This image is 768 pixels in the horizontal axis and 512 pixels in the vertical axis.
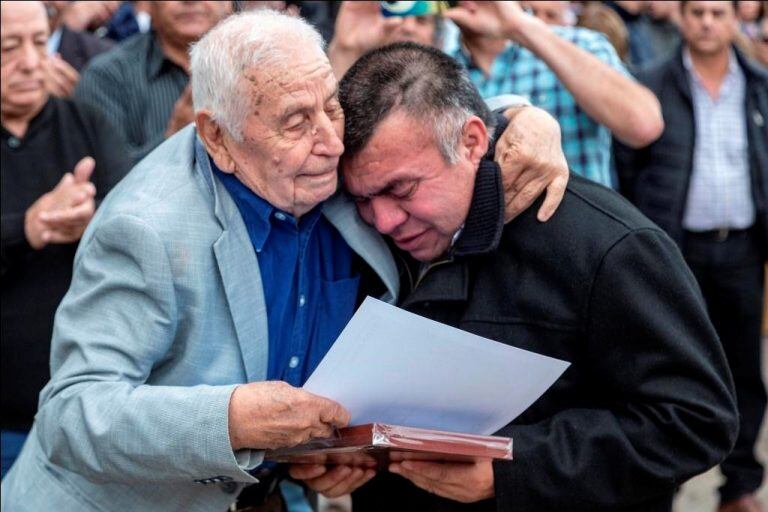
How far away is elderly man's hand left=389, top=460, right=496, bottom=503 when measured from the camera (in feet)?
7.61

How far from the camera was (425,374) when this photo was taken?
221 cm

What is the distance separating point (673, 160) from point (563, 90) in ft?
4.40

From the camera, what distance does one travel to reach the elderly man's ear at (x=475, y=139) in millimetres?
2359

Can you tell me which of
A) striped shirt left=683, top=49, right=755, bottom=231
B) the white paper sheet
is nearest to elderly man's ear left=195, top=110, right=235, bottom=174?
the white paper sheet

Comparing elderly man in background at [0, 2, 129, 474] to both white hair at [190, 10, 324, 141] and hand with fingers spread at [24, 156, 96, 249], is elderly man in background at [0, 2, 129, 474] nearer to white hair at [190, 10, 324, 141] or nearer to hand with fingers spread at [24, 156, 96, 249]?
hand with fingers spread at [24, 156, 96, 249]

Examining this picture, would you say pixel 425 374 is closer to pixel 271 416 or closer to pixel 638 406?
pixel 271 416

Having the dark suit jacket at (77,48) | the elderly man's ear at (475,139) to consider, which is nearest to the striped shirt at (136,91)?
the dark suit jacket at (77,48)

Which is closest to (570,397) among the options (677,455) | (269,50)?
(677,455)

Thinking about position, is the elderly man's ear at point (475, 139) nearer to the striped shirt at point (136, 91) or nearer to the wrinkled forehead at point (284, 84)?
the wrinkled forehead at point (284, 84)

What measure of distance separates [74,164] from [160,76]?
3.18 feet

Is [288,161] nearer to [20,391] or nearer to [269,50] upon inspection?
[269,50]

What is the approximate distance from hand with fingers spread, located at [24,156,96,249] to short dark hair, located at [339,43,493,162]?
3.48 feet

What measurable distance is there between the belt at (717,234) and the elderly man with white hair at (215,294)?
2975mm

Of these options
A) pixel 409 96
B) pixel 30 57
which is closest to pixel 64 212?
pixel 30 57
